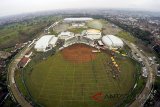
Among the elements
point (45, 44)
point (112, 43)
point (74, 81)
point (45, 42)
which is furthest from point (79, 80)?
point (45, 42)

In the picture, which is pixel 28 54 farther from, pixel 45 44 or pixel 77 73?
pixel 77 73

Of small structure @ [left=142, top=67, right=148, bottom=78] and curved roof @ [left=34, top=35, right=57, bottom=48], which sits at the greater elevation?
curved roof @ [left=34, top=35, right=57, bottom=48]

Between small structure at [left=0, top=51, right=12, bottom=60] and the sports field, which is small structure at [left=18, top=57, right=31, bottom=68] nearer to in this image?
the sports field

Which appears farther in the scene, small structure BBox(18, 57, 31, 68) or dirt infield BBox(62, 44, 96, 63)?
dirt infield BBox(62, 44, 96, 63)

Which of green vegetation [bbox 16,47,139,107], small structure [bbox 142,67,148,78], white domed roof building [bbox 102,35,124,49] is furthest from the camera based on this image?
white domed roof building [bbox 102,35,124,49]

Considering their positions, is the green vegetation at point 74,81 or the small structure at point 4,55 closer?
the green vegetation at point 74,81

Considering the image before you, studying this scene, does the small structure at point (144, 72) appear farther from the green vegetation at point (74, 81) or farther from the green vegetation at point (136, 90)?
the green vegetation at point (74, 81)

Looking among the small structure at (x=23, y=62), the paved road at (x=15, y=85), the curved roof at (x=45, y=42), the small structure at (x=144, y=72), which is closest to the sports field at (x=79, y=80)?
the small structure at (x=144, y=72)

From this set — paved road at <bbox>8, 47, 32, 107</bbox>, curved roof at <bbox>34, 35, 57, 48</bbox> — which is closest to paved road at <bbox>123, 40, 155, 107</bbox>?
paved road at <bbox>8, 47, 32, 107</bbox>
